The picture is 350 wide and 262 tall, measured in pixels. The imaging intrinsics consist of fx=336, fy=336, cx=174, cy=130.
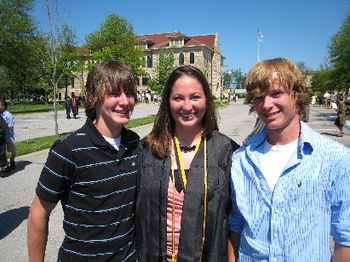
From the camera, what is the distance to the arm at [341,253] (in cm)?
187

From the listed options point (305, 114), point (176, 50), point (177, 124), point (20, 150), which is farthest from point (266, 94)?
point (176, 50)

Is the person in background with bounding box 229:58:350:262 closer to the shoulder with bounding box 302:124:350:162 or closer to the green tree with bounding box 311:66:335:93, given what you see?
the shoulder with bounding box 302:124:350:162

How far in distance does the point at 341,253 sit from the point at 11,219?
550 centimetres

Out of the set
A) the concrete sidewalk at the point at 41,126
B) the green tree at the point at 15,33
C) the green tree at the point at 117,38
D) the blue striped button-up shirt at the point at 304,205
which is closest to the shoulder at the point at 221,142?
the blue striped button-up shirt at the point at 304,205

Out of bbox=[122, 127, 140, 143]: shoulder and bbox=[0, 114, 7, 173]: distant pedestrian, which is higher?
bbox=[122, 127, 140, 143]: shoulder

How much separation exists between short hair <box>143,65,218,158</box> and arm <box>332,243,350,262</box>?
3.63ft

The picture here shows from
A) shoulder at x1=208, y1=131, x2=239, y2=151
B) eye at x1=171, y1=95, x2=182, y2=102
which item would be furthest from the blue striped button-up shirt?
eye at x1=171, y1=95, x2=182, y2=102

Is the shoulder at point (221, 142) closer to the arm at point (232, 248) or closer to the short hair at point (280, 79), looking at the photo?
the short hair at point (280, 79)

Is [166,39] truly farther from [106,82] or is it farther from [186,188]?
[186,188]

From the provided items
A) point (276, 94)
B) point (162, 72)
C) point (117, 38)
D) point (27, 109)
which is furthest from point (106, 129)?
point (117, 38)

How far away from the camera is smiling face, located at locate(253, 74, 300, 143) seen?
1.94 m

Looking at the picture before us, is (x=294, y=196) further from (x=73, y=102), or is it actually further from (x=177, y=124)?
(x=73, y=102)

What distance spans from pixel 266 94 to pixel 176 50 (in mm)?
73356

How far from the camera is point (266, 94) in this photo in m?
1.97
